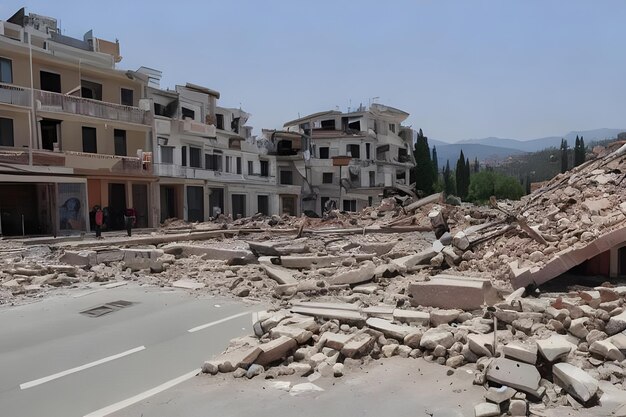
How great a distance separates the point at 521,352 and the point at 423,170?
208ft

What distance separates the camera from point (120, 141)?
34375 mm

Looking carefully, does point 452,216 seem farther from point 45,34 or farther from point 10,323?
point 45,34

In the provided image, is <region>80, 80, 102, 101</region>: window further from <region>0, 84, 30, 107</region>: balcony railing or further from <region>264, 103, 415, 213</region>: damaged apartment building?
<region>264, 103, 415, 213</region>: damaged apartment building

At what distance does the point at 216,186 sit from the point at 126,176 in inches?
372

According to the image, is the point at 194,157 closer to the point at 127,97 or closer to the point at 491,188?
the point at 127,97

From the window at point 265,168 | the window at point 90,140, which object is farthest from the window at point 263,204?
the window at point 90,140

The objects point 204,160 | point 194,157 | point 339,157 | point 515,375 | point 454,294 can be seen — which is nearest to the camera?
point 515,375

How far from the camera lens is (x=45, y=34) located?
32.3 m

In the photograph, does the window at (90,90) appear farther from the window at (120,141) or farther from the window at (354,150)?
the window at (354,150)

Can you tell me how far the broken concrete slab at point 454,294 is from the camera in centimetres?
766

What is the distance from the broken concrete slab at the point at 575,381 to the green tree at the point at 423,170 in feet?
201

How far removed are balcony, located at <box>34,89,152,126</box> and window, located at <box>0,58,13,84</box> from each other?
1.51m

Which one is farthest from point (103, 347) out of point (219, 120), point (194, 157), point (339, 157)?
point (339, 157)

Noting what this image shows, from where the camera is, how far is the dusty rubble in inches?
195
